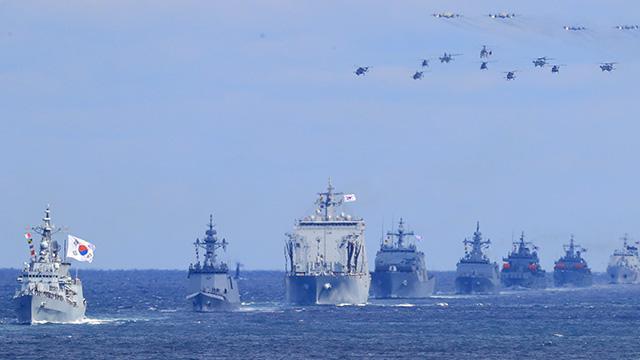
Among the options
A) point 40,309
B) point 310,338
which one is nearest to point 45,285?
point 40,309

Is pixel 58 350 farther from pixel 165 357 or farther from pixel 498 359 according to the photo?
pixel 498 359

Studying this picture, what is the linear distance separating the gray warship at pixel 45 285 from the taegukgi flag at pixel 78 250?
1.50m

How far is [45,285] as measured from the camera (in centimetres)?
16512

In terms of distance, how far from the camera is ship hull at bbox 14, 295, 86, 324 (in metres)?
165

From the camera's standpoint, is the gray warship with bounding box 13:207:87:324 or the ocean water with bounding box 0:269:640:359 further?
the gray warship with bounding box 13:207:87:324

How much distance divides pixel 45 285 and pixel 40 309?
105 inches

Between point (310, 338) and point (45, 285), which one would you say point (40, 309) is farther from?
point (310, 338)

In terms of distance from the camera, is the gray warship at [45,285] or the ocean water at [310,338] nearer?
the ocean water at [310,338]

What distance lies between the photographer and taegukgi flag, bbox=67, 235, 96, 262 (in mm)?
166750

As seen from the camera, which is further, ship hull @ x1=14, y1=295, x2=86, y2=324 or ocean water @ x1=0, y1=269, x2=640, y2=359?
ship hull @ x1=14, y1=295, x2=86, y2=324

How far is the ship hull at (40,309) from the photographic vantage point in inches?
6511

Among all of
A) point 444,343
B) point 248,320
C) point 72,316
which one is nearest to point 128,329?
point 72,316

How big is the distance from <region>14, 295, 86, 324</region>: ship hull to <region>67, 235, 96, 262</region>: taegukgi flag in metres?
5.18

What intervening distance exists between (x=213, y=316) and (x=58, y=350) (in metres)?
57.7
